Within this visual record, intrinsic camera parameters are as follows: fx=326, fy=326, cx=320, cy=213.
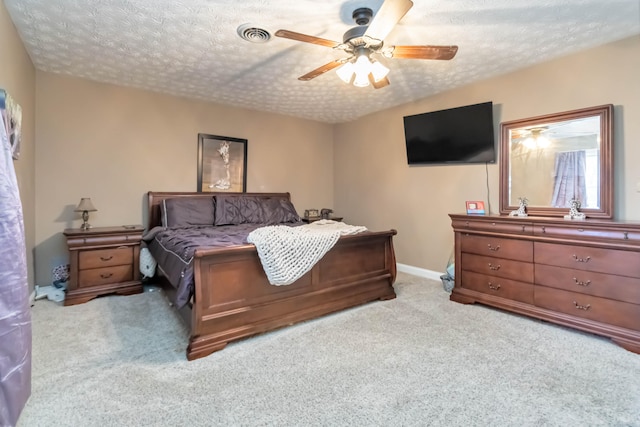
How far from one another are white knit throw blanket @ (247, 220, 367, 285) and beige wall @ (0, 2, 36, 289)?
2.08 m

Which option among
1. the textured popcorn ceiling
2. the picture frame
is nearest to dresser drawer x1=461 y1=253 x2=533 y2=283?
the textured popcorn ceiling

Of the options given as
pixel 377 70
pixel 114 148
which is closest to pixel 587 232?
pixel 377 70

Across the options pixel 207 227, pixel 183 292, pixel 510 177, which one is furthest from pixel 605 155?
pixel 207 227

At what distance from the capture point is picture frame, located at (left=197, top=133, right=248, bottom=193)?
4461 mm

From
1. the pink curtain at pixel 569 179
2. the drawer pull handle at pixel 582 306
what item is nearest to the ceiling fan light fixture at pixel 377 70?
the pink curtain at pixel 569 179

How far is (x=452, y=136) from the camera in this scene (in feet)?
12.6

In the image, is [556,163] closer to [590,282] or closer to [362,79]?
[590,282]

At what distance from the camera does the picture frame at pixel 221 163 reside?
14.6ft

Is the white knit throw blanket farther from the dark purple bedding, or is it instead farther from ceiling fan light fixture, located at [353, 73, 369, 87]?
ceiling fan light fixture, located at [353, 73, 369, 87]

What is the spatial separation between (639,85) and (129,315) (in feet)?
15.6

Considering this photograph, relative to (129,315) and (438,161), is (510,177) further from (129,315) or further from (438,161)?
(129,315)

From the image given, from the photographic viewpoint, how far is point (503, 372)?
2.03 metres

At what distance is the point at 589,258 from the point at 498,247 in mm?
681

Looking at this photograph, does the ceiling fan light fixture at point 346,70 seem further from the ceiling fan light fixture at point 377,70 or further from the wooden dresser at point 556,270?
the wooden dresser at point 556,270
